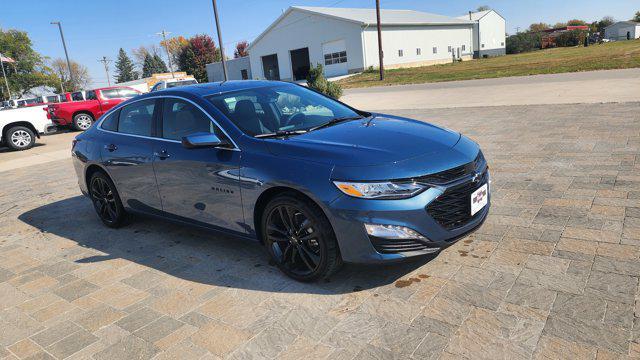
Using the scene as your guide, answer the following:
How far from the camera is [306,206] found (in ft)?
10.9

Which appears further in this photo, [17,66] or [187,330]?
[17,66]

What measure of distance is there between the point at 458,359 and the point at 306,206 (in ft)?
4.61

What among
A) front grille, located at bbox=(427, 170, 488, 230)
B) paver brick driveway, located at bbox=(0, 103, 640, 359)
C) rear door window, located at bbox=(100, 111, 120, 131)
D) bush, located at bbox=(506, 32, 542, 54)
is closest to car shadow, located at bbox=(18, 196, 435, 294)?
paver brick driveway, located at bbox=(0, 103, 640, 359)

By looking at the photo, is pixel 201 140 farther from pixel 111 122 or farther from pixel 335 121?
pixel 111 122

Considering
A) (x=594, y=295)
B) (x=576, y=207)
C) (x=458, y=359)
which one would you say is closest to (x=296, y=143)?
(x=458, y=359)

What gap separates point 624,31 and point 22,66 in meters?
101

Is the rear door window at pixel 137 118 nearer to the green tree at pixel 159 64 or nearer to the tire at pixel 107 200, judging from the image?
the tire at pixel 107 200

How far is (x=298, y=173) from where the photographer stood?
10.9 ft

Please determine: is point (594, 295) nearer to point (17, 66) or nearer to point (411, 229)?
point (411, 229)

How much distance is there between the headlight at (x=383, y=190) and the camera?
311 centimetres

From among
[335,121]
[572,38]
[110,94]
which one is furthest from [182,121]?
[572,38]

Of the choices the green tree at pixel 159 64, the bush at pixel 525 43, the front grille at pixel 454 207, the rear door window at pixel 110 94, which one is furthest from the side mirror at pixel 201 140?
the green tree at pixel 159 64

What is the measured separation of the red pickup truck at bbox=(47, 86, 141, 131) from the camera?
18031mm

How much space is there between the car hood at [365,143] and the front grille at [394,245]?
20.8 inches
